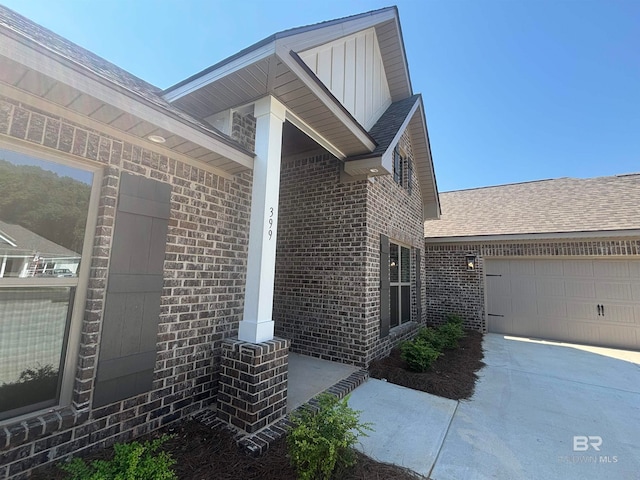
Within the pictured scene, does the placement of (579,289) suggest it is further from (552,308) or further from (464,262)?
(464,262)

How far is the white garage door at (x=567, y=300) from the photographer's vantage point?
7496 mm

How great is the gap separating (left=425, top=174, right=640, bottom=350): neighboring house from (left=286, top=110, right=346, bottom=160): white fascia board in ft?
21.1

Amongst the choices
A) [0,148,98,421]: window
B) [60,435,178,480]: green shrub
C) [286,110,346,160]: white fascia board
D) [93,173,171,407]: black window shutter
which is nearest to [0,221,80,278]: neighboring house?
[0,148,98,421]: window

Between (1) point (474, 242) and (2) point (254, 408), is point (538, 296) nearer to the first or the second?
(1) point (474, 242)

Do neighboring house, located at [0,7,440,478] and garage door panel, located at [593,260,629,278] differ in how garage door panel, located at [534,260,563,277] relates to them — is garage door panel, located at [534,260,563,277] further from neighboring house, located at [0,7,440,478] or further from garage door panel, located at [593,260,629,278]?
neighboring house, located at [0,7,440,478]

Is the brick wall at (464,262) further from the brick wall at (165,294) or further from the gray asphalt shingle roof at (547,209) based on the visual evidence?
the brick wall at (165,294)

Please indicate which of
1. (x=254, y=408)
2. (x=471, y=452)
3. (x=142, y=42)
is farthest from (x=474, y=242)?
(x=142, y=42)

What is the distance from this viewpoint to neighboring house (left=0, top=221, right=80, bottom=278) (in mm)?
1986

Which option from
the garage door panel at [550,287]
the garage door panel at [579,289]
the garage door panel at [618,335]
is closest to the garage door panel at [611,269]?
the garage door panel at [579,289]

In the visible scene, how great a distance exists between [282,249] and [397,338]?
10.3 feet

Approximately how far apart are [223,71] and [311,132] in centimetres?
145

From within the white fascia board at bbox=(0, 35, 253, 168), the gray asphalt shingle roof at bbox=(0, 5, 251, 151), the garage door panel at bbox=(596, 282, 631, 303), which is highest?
the gray asphalt shingle roof at bbox=(0, 5, 251, 151)

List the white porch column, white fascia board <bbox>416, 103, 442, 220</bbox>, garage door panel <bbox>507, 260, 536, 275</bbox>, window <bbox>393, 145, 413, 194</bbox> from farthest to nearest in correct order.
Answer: garage door panel <bbox>507, 260, 536, 275</bbox> → white fascia board <bbox>416, 103, 442, 220</bbox> → window <bbox>393, 145, 413, 194</bbox> → the white porch column

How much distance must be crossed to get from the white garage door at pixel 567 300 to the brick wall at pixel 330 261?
4.93 m
